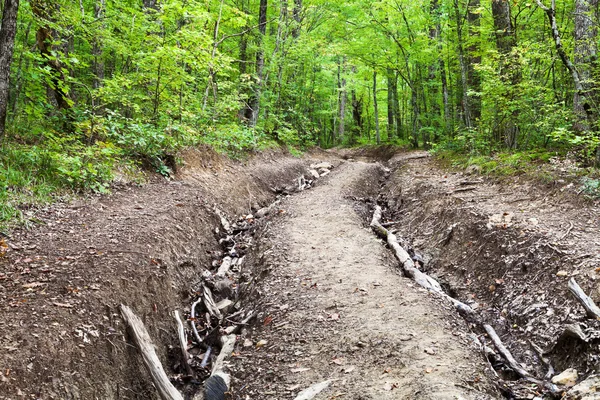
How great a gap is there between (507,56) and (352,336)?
376 inches

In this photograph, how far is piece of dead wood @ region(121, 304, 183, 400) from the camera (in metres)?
3.80

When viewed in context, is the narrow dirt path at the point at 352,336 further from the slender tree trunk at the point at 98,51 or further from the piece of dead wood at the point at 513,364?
the slender tree trunk at the point at 98,51

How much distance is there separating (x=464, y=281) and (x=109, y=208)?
6.38 m

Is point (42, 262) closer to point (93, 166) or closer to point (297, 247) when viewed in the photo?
point (93, 166)

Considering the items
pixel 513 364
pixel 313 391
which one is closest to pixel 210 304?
pixel 313 391

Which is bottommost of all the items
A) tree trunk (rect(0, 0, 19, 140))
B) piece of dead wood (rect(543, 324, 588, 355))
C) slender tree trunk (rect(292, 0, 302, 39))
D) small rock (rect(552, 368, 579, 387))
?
small rock (rect(552, 368, 579, 387))

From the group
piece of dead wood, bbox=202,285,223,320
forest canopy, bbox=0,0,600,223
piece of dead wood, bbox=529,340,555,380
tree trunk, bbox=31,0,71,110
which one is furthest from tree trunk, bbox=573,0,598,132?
tree trunk, bbox=31,0,71,110

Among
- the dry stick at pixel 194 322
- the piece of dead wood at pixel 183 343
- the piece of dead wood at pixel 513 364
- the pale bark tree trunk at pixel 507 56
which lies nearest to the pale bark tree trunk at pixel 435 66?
the pale bark tree trunk at pixel 507 56

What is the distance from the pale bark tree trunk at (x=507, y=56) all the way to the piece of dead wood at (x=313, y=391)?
876cm

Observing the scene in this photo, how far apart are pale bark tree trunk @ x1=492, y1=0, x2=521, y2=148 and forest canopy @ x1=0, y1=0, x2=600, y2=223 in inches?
2.3

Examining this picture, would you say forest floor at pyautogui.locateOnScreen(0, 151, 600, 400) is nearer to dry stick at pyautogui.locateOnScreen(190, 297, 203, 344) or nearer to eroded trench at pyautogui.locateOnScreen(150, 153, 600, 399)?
eroded trench at pyautogui.locateOnScreen(150, 153, 600, 399)

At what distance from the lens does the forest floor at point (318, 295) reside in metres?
3.62

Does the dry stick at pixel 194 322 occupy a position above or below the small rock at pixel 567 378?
below

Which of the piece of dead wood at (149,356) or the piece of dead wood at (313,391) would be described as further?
the piece of dead wood at (149,356)
